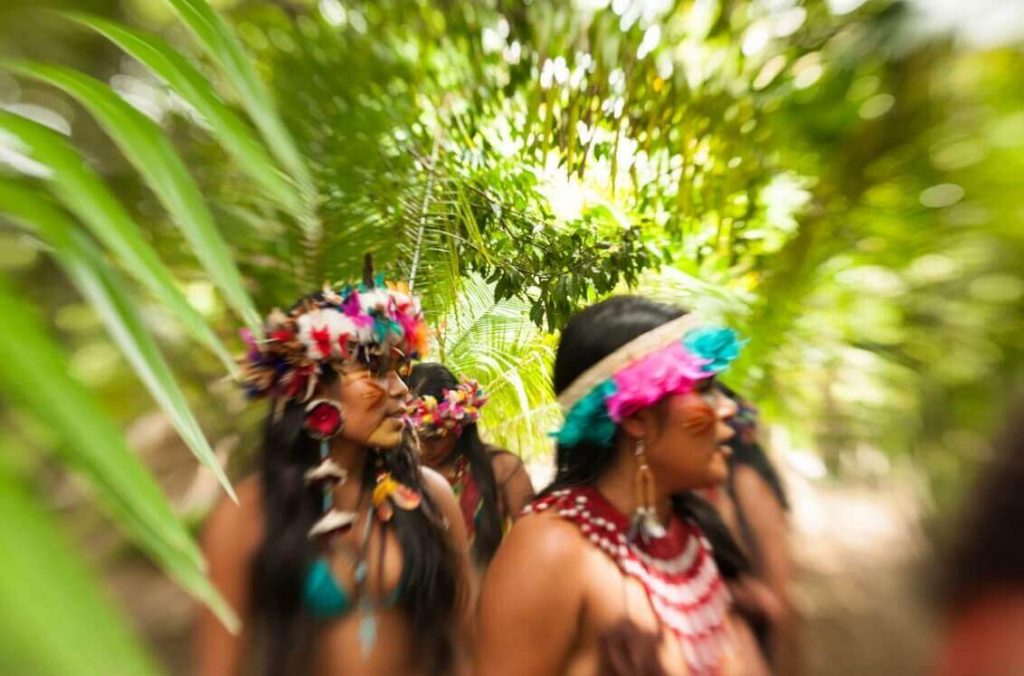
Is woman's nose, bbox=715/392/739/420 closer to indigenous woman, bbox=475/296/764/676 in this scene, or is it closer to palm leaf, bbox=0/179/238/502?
indigenous woman, bbox=475/296/764/676

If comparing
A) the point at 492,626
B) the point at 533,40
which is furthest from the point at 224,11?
the point at 492,626

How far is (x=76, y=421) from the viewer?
0.61ft

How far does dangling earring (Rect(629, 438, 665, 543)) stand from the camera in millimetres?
639

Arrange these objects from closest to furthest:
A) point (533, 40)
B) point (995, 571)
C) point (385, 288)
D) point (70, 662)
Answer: point (70, 662) < point (995, 571) < point (385, 288) < point (533, 40)

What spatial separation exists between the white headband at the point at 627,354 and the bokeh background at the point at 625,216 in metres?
0.04

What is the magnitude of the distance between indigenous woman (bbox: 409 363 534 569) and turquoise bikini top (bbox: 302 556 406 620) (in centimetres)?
11

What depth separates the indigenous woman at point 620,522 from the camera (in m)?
0.57

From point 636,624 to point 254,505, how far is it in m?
0.32

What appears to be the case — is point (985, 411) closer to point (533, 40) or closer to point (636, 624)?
point (636, 624)

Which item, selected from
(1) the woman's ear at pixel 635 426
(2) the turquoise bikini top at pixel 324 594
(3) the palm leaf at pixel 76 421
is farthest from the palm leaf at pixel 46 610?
(1) the woman's ear at pixel 635 426

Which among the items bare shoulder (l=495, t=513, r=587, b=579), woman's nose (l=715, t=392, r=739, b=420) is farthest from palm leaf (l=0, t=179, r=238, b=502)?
woman's nose (l=715, t=392, r=739, b=420)

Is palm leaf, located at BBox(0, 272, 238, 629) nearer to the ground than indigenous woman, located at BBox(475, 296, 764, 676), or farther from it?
farther from it

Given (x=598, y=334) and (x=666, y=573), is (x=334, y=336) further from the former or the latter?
(x=666, y=573)

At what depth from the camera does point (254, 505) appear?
22.4 inches
